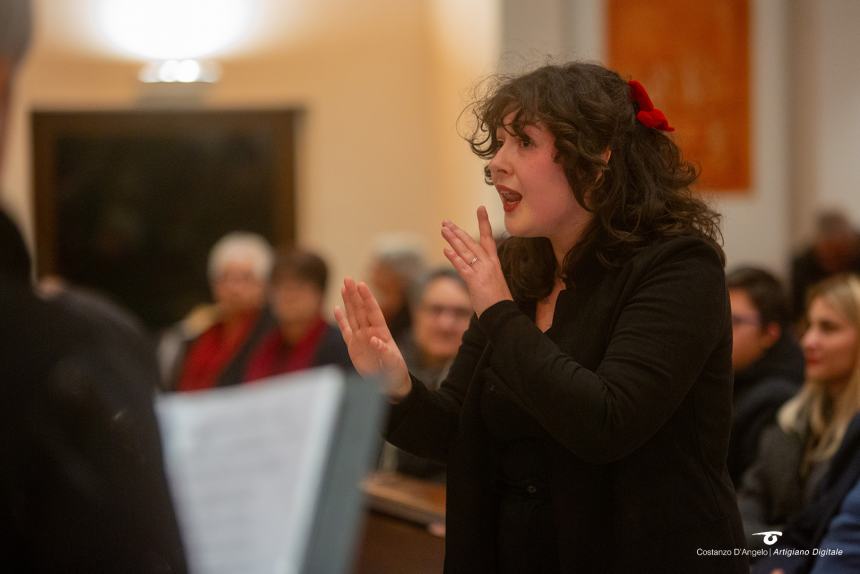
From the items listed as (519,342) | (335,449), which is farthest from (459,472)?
(335,449)

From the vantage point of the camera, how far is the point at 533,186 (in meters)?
1.80

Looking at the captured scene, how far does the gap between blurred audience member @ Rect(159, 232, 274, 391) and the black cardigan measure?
237 cm

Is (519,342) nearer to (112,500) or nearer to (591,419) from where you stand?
(591,419)

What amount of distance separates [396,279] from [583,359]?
449cm

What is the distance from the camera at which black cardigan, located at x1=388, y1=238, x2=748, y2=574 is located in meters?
1.63

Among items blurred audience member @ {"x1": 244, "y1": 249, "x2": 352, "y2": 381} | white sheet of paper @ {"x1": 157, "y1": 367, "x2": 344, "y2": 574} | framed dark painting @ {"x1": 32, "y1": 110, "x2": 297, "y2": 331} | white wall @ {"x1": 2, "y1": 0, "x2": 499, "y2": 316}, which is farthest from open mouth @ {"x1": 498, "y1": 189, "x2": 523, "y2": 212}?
framed dark painting @ {"x1": 32, "y1": 110, "x2": 297, "y2": 331}

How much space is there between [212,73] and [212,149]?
A: 22.8 inches

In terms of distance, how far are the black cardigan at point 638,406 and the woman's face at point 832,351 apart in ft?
4.96

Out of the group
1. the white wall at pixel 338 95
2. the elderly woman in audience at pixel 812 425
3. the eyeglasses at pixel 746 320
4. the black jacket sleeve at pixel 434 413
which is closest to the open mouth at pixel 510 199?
the black jacket sleeve at pixel 434 413

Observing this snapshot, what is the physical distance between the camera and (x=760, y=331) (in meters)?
3.54

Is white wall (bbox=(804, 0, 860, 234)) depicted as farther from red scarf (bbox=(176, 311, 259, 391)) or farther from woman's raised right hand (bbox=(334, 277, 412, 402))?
woman's raised right hand (bbox=(334, 277, 412, 402))

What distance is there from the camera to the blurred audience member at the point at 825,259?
5.67m

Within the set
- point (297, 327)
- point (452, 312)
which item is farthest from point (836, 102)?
point (297, 327)

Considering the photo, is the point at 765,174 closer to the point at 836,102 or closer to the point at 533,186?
the point at 836,102
